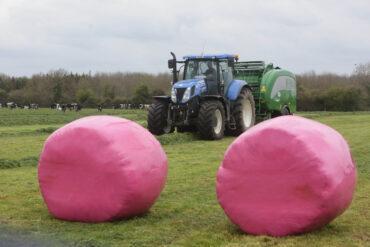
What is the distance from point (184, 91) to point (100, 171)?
1147 cm

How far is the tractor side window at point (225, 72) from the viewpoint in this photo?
68.2 ft

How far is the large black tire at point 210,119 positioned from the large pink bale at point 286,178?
12.1m

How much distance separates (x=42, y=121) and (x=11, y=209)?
26983mm

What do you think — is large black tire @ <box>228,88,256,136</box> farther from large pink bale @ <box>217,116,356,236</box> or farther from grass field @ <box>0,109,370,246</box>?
large pink bale @ <box>217,116,356,236</box>

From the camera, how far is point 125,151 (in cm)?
801

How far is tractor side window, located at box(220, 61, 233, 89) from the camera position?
2078cm

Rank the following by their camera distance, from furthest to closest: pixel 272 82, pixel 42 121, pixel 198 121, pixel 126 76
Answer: pixel 126 76 < pixel 42 121 < pixel 272 82 < pixel 198 121

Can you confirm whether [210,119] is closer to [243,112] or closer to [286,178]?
[243,112]

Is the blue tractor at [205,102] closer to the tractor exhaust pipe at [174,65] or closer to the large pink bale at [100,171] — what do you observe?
the tractor exhaust pipe at [174,65]

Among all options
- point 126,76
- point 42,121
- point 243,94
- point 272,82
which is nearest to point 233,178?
point 243,94

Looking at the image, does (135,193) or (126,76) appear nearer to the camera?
(135,193)

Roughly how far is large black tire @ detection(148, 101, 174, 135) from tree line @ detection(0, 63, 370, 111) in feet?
118

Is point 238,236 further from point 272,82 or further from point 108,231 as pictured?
point 272,82

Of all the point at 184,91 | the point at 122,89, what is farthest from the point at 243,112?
the point at 122,89
